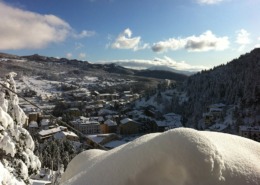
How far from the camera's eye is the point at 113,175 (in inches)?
91.0

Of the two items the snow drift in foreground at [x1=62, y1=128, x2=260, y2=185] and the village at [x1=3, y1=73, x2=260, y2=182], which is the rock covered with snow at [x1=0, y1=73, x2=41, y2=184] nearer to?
the snow drift in foreground at [x1=62, y1=128, x2=260, y2=185]

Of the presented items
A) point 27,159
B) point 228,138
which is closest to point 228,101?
point 27,159

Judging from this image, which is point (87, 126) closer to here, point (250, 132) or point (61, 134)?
point (61, 134)

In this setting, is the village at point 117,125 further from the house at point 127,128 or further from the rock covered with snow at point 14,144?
the rock covered with snow at point 14,144

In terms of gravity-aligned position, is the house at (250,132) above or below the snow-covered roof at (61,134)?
above

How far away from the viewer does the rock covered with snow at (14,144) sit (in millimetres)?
10867

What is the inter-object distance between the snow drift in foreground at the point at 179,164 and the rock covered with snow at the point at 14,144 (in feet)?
28.9

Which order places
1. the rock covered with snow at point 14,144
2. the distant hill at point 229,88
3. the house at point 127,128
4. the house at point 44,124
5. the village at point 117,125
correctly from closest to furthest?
1. the rock covered with snow at point 14,144
2. the village at point 117,125
3. the house at point 44,124
4. the house at point 127,128
5. the distant hill at point 229,88

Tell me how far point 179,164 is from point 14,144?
10135 mm

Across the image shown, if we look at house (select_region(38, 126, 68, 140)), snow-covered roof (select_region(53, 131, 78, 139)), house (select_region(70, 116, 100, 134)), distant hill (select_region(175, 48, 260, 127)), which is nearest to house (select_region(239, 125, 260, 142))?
distant hill (select_region(175, 48, 260, 127))

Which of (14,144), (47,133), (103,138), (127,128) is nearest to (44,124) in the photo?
(47,133)

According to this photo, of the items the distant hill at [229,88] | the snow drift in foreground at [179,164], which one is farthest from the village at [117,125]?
the snow drift in foreground at [179,164]

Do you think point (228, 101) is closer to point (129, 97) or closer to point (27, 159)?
point (129, 97)

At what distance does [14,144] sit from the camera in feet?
36.9
